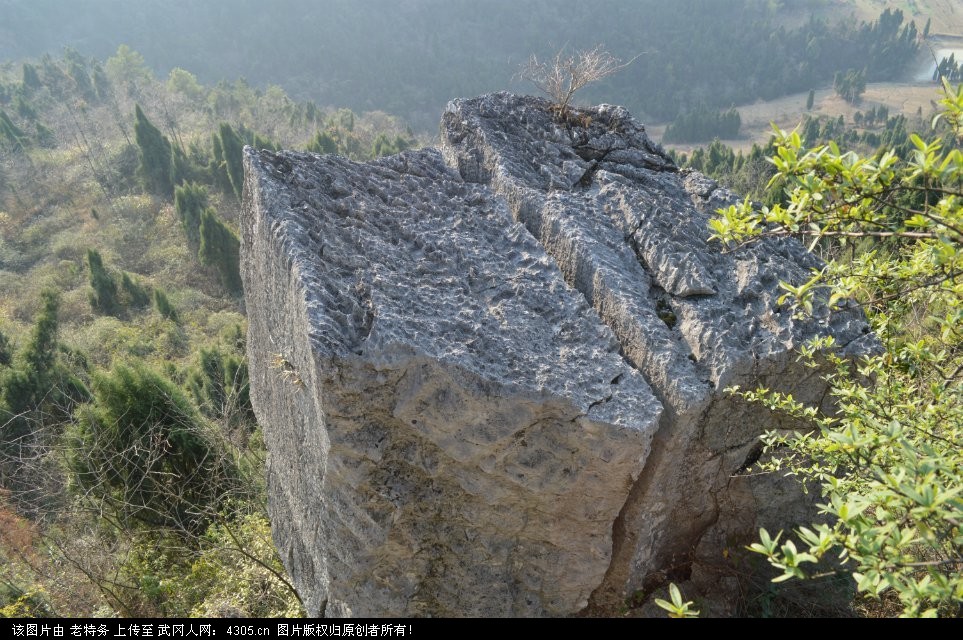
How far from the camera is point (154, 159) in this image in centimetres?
2414

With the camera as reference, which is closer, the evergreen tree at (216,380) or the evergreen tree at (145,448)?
the evergreen tree at (145,448)

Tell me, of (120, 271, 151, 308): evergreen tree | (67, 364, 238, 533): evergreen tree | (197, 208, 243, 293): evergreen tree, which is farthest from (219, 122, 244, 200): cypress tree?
(67, 364, 238, 533): evergreen tree

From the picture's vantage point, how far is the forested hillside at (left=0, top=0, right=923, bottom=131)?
204ft

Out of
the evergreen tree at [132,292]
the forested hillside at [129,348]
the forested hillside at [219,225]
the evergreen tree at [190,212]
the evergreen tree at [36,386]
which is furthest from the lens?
the evergreen tree at [190,212]

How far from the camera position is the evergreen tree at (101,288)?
53.8 ft

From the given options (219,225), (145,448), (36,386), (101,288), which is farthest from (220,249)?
(145,448)

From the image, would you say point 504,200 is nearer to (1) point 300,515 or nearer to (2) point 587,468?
(2) point 587,468

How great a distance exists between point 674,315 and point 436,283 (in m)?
1.29

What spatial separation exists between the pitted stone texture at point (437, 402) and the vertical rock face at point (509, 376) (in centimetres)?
1

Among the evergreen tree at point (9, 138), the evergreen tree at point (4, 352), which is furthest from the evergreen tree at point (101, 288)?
the evergreen tree at point (9, 138)

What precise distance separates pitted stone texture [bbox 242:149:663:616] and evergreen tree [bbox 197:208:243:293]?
16.0 metres

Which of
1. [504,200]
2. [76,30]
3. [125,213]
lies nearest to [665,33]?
[76,30]

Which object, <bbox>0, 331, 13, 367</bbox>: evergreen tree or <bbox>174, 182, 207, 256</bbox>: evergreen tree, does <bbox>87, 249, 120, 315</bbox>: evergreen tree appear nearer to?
<bbox>174, 182, 207, 256</bbox>: evergreen tree

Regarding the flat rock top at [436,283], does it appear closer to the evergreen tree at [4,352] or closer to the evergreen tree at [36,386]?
the evergreen tree at [36,386]
